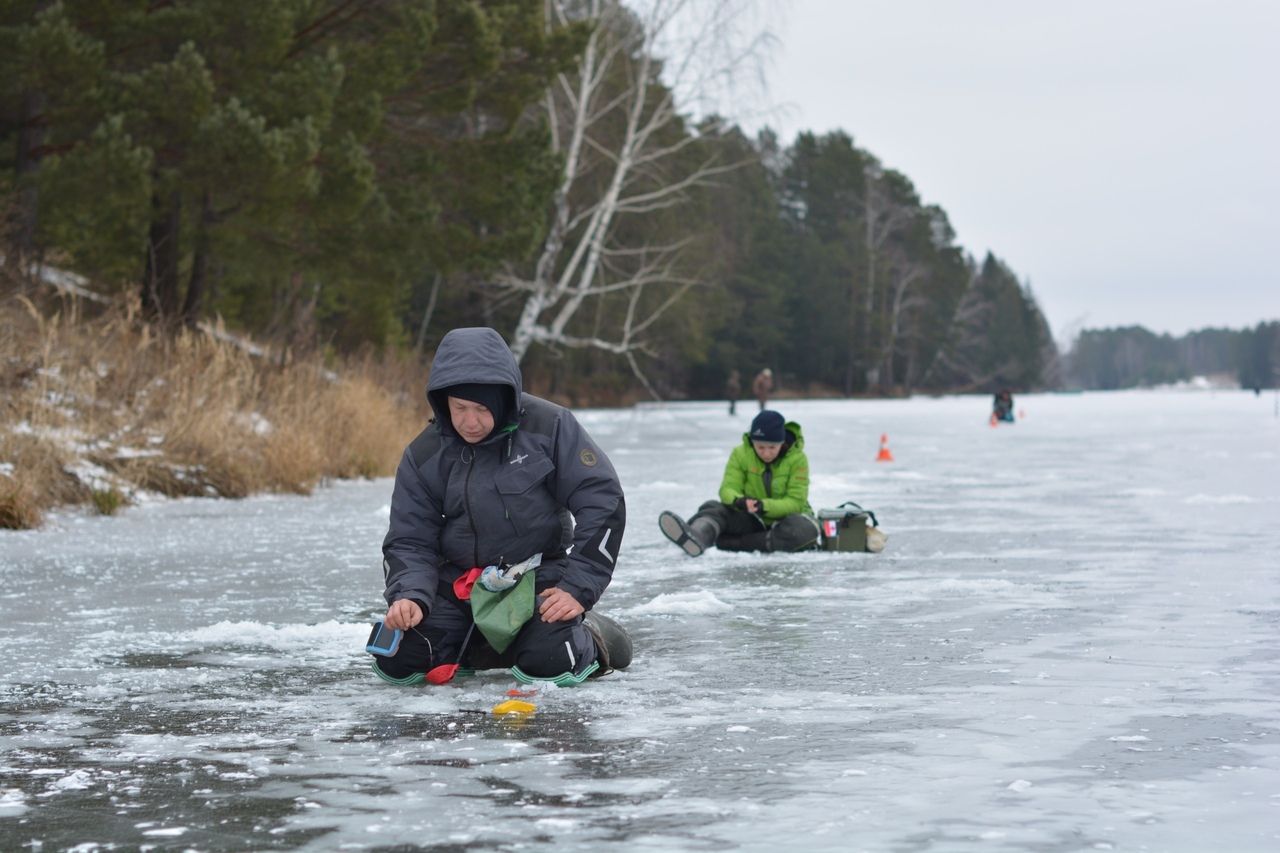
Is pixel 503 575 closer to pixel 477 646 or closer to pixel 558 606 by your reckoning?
pixel 558 606

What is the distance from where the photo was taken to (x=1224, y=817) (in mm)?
3754

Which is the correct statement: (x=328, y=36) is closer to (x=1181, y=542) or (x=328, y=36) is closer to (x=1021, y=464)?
(x=1021, y=464)

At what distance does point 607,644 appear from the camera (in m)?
5.91

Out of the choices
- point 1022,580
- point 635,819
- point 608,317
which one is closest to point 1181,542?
point 1022,580

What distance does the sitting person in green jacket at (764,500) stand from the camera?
10.3 m

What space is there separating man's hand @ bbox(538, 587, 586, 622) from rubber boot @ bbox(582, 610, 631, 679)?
254 millimetres

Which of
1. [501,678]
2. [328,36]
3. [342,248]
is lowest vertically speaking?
[501,678]

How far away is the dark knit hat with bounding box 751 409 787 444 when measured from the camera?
1033 centimetres

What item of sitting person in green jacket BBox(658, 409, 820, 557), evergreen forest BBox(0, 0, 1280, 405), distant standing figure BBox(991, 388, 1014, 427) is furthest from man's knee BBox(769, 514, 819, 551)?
distant standing figure BBox(991, 388, 1014, 427)

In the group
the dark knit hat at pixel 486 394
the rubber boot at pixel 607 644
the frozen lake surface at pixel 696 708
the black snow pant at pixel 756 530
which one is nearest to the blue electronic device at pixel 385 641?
the frozen lake surface at pixel 696 708

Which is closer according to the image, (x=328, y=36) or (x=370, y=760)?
(x=370, y=760)

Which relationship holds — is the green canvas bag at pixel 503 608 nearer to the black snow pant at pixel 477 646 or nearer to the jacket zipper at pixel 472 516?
the black snow pant at pixel 477 646

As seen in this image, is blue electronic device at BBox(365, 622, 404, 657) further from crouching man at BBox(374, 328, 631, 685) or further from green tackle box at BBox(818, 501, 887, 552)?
green tackle box at BBox(818, 501, 887, 552)

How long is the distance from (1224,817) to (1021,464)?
17.6 m
